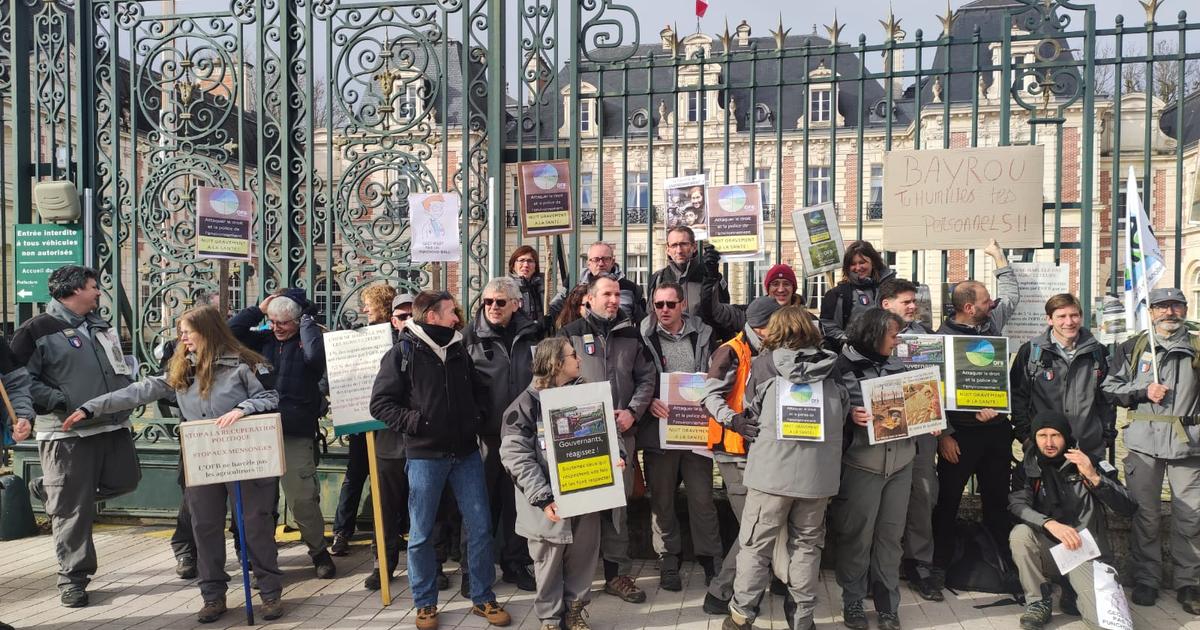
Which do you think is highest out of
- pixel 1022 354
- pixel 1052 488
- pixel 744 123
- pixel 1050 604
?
pixel 744 123

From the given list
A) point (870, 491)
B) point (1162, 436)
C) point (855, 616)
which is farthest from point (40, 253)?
point (1162, 436)

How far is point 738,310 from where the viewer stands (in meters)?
5.75

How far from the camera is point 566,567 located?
4781 mm

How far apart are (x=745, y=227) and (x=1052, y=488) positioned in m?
2.38

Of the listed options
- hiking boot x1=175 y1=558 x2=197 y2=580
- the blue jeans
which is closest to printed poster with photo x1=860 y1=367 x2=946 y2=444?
the blue jeans

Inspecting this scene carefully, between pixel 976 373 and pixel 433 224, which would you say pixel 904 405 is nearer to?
pixel 976 373

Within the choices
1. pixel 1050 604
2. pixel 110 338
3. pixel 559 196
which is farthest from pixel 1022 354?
pixel 110 338

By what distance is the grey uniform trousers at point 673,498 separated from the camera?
535 cm

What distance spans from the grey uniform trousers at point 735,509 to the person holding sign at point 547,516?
0.80 metres

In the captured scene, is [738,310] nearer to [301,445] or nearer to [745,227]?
[745,227]

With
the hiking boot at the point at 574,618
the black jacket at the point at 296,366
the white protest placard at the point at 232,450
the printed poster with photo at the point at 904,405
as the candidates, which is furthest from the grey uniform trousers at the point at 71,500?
the printed poster with photo at the point at 904,405

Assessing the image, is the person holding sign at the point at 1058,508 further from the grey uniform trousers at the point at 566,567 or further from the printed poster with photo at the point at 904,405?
the grey uniform trousers at the point at 566,567

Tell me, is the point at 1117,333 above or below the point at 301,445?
above

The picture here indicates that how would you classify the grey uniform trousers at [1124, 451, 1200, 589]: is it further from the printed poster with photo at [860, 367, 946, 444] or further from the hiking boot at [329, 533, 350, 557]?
the hiking boot at [329, 533, 350, 557]
